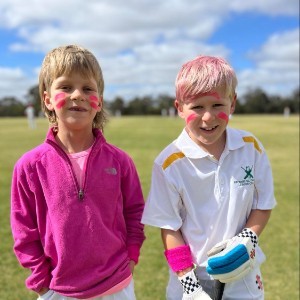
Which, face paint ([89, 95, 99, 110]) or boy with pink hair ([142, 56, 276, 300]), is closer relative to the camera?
boy with pink hair ([142, 56, 276, 300])

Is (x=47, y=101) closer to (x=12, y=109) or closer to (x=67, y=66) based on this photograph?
(x=67, y=66)

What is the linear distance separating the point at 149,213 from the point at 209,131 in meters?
0.55

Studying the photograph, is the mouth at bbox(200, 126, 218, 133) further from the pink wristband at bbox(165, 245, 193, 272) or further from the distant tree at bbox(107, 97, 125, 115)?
the distant tree at bbox(107, 97, 125, 115)

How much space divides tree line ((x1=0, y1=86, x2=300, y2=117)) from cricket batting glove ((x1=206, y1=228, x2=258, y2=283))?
70896 millimetres

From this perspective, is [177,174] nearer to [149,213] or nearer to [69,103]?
[149,213]

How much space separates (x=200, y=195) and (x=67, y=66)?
996 millimetres

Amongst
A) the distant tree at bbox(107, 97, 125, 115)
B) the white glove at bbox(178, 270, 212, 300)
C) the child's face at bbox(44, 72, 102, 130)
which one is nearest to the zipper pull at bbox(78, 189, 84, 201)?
the child's face at bbox(44, 72, 102, 130)

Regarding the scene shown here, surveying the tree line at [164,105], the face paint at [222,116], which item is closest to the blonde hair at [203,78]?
the face paint at [222,116]

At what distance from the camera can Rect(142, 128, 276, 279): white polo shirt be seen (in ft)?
7.53

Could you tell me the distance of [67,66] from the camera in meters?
2.29

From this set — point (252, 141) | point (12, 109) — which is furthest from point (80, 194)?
point (12, 109)

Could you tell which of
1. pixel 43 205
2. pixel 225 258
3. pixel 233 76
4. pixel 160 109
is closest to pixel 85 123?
pixel 43 205

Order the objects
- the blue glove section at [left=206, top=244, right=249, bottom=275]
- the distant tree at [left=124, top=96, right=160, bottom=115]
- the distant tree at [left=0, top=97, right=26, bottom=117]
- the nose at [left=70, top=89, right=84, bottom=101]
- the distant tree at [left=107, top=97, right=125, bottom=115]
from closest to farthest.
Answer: the blue glove section at [left=206, top=244, right=249, bottom=275] → the nose at [left=70, top=89, right=84, bottom=101] → the distant tree at [left=0, top=97, right=26, bottom=117] → the distant tree at [left=124, top=96, right=160, bottom=115] → the distant tree at [left=107, top=97, right=125, bottom=115]

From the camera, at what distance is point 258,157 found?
2396mm
